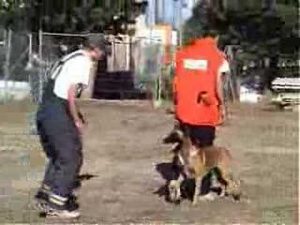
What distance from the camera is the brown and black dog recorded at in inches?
369

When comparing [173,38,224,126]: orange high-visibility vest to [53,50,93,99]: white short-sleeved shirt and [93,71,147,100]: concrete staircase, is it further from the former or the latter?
[93,71,147,100]: concrete staircase

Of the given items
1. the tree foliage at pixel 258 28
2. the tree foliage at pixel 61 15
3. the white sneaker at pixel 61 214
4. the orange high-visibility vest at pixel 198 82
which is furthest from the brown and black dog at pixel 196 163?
the tree foliage at pixel 61 15

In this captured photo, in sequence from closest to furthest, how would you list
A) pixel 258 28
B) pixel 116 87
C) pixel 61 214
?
pixel 61 214 < pixel 116 87 < pixel 258 28

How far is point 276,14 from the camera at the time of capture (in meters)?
29.7

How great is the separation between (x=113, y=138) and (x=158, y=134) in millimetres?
1098

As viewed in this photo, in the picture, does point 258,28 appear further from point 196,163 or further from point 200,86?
point 196,163

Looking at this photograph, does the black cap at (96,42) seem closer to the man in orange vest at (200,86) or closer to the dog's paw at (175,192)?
the man in orange vest at (200,86)

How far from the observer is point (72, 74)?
854cm

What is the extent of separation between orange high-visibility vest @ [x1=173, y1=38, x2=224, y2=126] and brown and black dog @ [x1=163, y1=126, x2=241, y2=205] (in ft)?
0.81

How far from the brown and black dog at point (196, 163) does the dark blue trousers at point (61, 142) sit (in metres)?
1.19

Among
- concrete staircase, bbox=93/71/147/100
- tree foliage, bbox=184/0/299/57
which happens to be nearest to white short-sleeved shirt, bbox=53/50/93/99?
concrete staircase, bbox=93/71/147/100

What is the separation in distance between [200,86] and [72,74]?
1507mm

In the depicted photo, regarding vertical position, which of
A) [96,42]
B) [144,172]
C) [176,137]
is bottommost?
[144,172]

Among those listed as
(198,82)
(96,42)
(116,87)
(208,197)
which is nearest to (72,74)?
(96,42)
